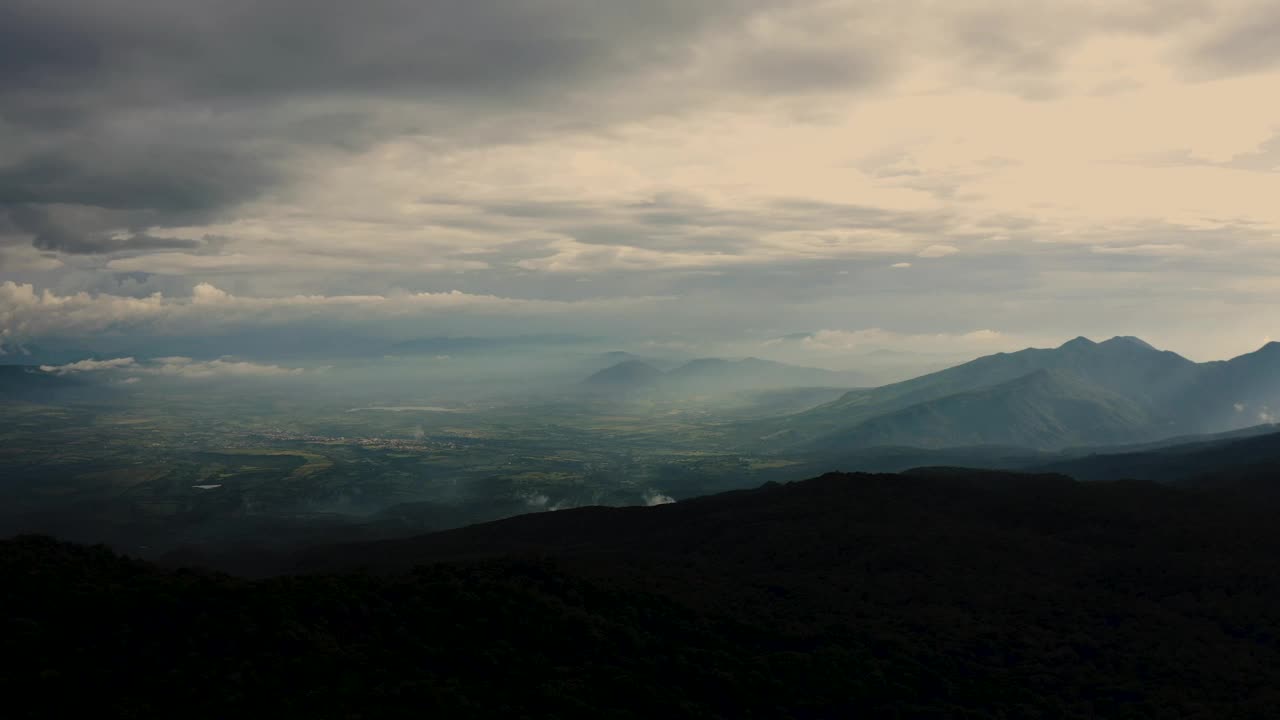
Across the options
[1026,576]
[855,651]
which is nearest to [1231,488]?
[1026,576]

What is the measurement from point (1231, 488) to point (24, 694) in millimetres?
159236

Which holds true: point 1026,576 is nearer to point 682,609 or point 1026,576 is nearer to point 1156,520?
point 1156,520

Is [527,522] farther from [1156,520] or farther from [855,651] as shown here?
[1156,520]

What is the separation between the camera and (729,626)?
7462 centimetres

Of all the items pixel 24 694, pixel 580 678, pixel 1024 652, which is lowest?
pixel 1024 652

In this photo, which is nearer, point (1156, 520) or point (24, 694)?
point (24, 694)

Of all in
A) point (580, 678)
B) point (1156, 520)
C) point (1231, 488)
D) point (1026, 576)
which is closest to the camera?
point (580, 678)

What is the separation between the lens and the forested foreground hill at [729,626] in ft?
161

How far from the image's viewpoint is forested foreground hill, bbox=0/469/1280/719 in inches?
1930

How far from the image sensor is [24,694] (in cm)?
4222

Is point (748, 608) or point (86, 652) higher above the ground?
point (86, 652)

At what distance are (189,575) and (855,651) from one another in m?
58.7

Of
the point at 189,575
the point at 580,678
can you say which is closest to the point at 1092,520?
the point at 580,678

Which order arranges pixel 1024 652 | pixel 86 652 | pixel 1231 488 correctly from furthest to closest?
pixel 1231 488
pixel 1024 652
pixel 86 652
